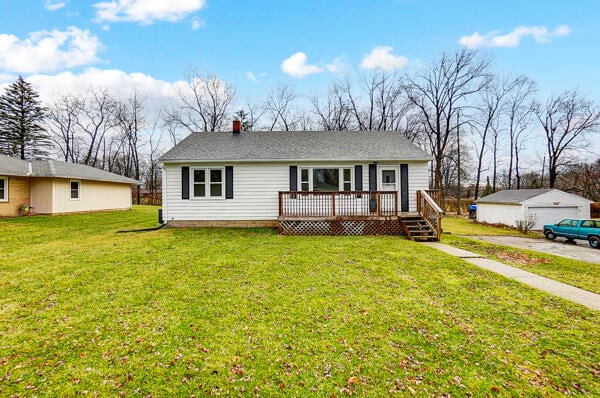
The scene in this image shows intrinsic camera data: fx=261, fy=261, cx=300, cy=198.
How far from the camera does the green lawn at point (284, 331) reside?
2586 mm

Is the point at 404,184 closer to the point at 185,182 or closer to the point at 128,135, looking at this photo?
the point at 185,182

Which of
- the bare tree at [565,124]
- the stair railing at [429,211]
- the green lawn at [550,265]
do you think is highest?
the bare tree at [565,124]

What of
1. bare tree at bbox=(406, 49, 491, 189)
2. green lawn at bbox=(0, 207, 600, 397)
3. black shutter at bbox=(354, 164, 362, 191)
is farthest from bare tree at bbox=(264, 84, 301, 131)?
green lawn at bbox=(0, 207, 600, 397)

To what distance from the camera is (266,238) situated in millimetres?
9594

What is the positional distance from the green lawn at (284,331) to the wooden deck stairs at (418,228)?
10.5ft

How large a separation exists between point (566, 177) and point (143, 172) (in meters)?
49.6

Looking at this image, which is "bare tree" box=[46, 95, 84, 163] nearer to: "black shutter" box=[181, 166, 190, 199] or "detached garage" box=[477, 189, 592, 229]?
"black shutter" box=[181, 166, 190, 199]

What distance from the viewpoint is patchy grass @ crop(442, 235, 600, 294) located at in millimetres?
5742

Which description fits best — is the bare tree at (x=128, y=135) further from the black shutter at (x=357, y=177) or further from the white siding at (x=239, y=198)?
the black shutter at (x=357, y=177)

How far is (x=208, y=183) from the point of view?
1162 cm

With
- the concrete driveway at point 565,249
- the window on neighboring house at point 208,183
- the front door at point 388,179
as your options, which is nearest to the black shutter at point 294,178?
the window on neighboring house at point 208,183

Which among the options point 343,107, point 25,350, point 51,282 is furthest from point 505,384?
point 343,107

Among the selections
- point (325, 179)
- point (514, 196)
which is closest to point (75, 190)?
point (325, 179)

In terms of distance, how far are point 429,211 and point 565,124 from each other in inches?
1048
